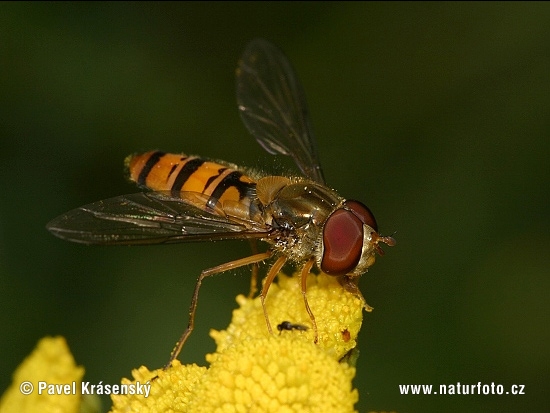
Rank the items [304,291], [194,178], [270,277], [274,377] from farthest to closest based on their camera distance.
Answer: [194,178]
[270,277]
[304,291]
[274,377]

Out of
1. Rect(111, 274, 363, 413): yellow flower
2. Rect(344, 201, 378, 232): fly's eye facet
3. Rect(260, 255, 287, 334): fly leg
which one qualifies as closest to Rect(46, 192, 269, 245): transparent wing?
Rect(260, 255, 287, 334): fly leg

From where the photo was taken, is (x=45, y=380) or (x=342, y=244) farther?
(x=45, y=380)

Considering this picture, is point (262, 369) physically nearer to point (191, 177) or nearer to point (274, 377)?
point (274, 377)

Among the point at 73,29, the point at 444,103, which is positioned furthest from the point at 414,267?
the point at 73,29

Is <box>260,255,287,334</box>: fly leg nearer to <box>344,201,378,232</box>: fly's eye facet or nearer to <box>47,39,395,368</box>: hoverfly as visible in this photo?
<box>47,39,395,368</box>: hoverfly

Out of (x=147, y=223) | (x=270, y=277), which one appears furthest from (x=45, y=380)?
(x=270, y=277)

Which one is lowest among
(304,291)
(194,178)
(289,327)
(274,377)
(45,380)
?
(274,377)
